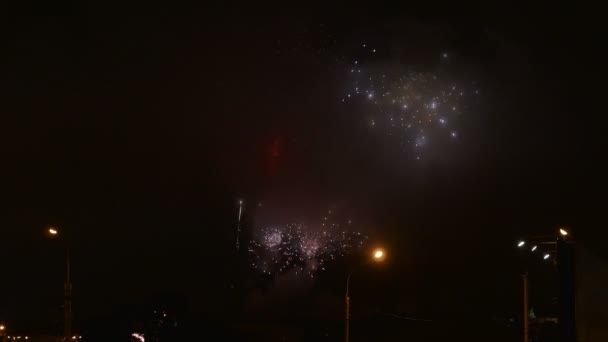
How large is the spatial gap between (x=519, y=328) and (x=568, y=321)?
37.2 meters

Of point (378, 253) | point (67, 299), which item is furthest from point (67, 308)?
point (378, 253)

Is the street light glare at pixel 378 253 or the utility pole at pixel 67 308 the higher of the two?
the street light glare at pixel 378 253

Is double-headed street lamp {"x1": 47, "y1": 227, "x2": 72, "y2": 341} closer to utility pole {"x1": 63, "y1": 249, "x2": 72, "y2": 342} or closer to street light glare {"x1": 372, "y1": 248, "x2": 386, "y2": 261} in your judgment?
utility pole {"x1": 63, "y1": 249, "x2": 72, "y2": 342}

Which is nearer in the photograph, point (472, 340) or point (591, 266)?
point (591, 266)

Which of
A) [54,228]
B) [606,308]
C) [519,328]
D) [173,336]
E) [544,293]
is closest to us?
[54,228]

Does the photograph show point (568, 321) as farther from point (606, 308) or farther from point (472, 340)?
point (472, 340)

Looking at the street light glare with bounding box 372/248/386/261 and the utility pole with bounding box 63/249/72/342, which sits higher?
the street light glare with bounding box 372/248/386/261

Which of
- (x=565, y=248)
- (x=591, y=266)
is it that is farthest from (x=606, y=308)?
(x=565, y=248)

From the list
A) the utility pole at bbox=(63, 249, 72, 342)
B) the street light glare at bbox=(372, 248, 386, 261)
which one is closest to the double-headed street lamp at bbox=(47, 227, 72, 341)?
the utility pole at bbox=(63, 249, 72, 342)

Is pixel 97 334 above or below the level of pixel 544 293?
below

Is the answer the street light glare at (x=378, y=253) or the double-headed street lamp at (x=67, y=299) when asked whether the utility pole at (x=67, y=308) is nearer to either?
the double-headed street lamp at (x=67, y=299)

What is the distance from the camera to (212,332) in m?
71.1

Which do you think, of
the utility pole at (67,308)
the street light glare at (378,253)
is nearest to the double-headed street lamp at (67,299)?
the utility pole at (67,308)

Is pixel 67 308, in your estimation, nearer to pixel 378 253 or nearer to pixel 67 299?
pixel 67 299
